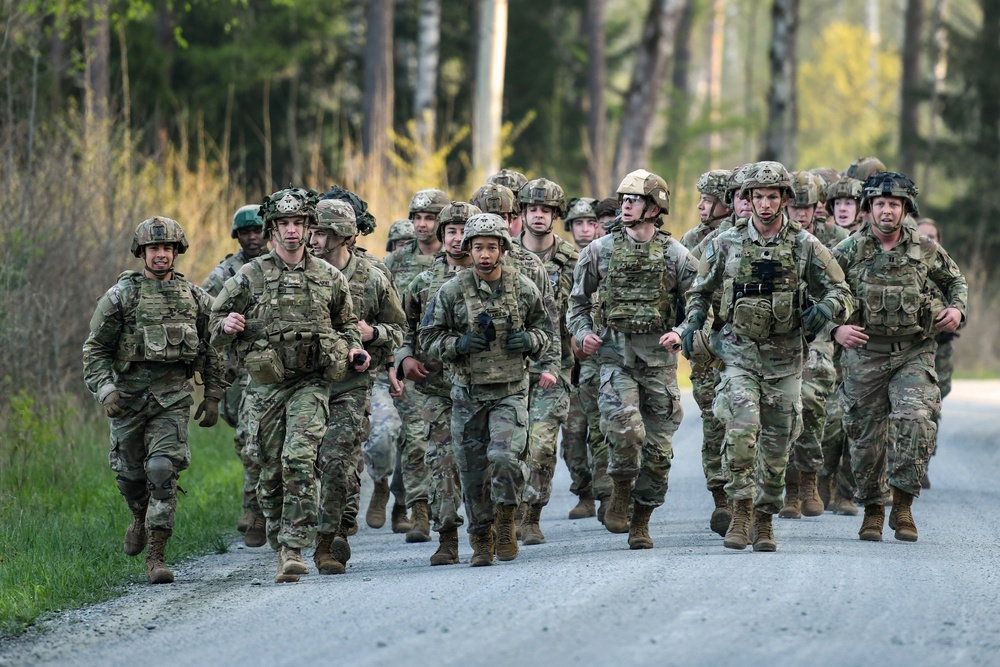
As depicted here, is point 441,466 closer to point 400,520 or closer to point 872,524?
point 400,520

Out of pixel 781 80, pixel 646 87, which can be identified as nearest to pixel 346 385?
pixel 781 80

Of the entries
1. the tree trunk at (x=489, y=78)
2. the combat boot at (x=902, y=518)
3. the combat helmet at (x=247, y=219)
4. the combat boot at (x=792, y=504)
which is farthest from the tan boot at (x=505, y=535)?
the tree trunk at (x=489, y=78)

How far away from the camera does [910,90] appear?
3422 centimetres

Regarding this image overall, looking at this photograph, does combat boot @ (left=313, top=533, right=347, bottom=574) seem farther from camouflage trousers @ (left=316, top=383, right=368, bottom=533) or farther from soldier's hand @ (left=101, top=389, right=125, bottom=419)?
soldier's hand @ (left=101, top=389, right=125, bottom=419)

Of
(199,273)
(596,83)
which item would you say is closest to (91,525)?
(199,273)

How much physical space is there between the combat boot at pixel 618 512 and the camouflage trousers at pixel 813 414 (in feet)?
Answer: 5.28

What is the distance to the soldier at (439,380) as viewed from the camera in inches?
398

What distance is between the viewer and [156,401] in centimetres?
997

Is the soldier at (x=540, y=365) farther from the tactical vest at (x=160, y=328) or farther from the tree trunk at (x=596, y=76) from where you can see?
the tree trunk at (x=596, y=76)

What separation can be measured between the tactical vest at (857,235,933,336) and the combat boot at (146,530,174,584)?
15.7 feet

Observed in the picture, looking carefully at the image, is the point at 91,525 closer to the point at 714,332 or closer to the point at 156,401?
the point at 156,401

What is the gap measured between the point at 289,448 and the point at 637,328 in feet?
8.36

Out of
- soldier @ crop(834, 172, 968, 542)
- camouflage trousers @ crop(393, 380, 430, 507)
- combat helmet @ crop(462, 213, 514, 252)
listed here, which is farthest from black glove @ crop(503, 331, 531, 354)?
soldier @ crop(834, 172, 968, 542)

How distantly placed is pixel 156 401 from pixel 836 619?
4.41m
